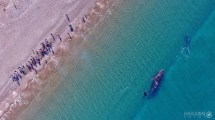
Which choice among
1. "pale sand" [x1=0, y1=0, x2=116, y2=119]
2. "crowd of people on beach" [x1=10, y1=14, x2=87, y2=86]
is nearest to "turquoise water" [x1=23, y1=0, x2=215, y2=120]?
"pale sand" [x1=0, y1=0, x2=116, y2=119]

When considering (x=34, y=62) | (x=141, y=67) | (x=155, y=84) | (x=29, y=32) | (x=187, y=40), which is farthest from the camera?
(x=29, y=32)

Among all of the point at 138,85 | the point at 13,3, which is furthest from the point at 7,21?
the point at 138,85

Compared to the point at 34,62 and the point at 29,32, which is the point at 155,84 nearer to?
the point at 34,62

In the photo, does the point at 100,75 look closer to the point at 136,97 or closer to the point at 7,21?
the point at 136,97

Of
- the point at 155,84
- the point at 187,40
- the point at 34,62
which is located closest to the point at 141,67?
the point at 155,84

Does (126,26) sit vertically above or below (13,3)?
below

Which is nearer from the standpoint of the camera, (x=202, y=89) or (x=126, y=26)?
(x=202, y=89)

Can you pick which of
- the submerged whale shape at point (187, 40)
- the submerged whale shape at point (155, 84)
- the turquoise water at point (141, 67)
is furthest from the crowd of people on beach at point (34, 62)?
the submerged whale shape at point (187, 40)
